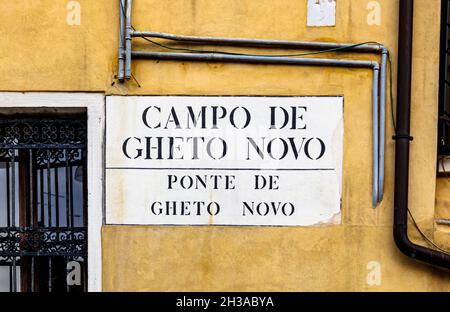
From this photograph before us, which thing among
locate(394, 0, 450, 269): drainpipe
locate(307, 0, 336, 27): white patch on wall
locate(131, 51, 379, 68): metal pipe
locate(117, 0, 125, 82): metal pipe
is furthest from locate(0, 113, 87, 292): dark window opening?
locate(394, 0, 450, 269): drainpipe

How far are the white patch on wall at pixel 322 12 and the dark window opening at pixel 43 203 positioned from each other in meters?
2.19

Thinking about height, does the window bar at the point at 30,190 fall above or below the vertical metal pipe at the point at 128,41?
below

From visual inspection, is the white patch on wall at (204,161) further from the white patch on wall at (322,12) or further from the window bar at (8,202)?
the window bar at (8,202)

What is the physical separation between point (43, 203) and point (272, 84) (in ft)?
7.68

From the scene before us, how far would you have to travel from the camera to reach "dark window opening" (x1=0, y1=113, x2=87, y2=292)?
443cm

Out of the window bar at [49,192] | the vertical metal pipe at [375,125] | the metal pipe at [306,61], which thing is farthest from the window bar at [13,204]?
the vertical metal pipe at [375,125]

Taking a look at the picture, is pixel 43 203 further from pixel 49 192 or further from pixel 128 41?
pixel 128 41

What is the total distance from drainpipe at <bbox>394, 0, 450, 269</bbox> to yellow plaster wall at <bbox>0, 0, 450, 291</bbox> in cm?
12

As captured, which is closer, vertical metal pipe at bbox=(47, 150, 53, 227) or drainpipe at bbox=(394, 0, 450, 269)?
drainpipe at bbox=(394, 0, 450, 269)

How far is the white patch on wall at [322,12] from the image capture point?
424cm

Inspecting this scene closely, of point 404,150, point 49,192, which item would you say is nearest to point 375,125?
point 404,150

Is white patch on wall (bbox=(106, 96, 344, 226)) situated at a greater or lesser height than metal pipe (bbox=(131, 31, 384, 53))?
lesser

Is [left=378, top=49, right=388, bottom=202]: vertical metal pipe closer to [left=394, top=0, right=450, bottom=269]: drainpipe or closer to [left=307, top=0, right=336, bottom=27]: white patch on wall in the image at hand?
[left=394, top=0, right=450, bottom=269]: drainpipe
